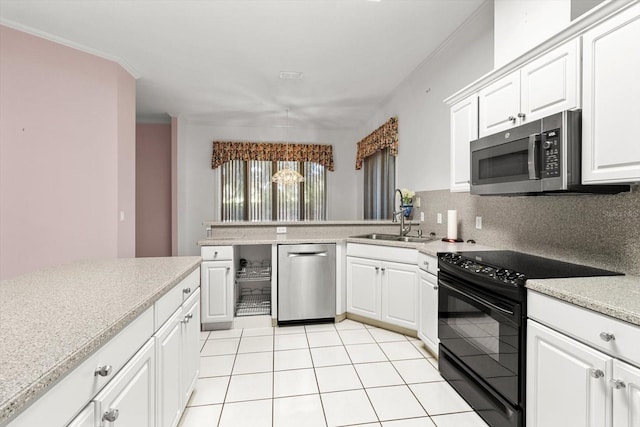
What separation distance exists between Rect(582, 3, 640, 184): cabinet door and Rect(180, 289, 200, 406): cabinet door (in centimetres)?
213

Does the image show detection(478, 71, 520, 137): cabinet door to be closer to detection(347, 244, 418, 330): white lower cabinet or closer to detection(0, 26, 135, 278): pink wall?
detection(347, 244, 418, 330): white lower cabinet

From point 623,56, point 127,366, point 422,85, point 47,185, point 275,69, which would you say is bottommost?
point 127,366

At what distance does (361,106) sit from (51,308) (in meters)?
4.69

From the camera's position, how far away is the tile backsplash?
1.51m

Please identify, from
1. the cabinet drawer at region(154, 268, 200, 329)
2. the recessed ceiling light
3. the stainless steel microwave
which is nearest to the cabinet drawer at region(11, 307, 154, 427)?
the cabinet drawer at region(154, 268, 200, 329)

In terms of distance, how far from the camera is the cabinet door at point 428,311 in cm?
234

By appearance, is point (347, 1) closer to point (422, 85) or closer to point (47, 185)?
point (422, 85)

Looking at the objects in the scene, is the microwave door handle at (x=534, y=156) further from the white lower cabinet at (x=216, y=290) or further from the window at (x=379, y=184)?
the window at (x=379, y=184)

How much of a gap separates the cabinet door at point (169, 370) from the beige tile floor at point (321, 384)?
12.4 inches

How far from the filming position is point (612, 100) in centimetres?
130

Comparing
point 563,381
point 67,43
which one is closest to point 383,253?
point 563,381

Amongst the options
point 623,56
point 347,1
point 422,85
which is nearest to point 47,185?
point 347,1

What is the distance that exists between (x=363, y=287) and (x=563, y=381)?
6.47 ft

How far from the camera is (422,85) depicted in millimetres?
3490
